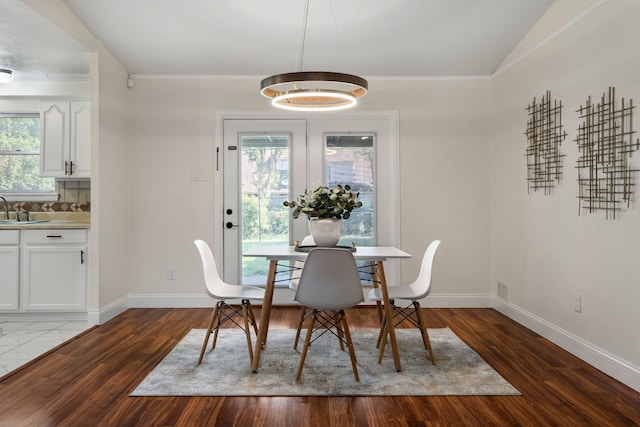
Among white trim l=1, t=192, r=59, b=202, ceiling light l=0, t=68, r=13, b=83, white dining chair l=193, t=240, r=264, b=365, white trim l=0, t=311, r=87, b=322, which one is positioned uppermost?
ceiling light l=0, t=68, r=13, b=83

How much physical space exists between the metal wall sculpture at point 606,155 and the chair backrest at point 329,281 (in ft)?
5.58

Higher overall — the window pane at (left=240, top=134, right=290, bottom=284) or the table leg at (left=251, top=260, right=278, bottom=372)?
the window pane at (left=240, top=134, right=290, bottom=284)

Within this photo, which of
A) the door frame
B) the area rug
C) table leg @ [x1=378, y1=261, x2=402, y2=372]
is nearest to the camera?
the area rug

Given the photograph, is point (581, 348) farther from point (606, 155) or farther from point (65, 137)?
point (65, 137)

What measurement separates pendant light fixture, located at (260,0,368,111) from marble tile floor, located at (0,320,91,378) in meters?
2.48

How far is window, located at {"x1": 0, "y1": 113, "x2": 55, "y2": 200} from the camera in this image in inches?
182

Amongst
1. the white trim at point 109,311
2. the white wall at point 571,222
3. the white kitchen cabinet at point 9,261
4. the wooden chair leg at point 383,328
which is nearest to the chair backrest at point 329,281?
the wooden chair leg at point 383,328

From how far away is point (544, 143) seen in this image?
354cm

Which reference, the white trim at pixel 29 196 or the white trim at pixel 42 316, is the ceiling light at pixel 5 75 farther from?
the white trim at pixel 42 316

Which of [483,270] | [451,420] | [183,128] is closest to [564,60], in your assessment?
[483,270]

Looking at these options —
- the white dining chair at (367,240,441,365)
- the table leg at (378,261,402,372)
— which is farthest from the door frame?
the table leg at (378,261,402,372)

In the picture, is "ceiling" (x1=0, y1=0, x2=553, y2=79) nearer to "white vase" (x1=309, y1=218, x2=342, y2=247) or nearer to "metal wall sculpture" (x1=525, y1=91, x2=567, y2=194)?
"metal wall sculpture" (x1=525, y1=91, x2=567, y2=194)

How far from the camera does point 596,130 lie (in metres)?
2.89

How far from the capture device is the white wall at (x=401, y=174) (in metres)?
4.48
